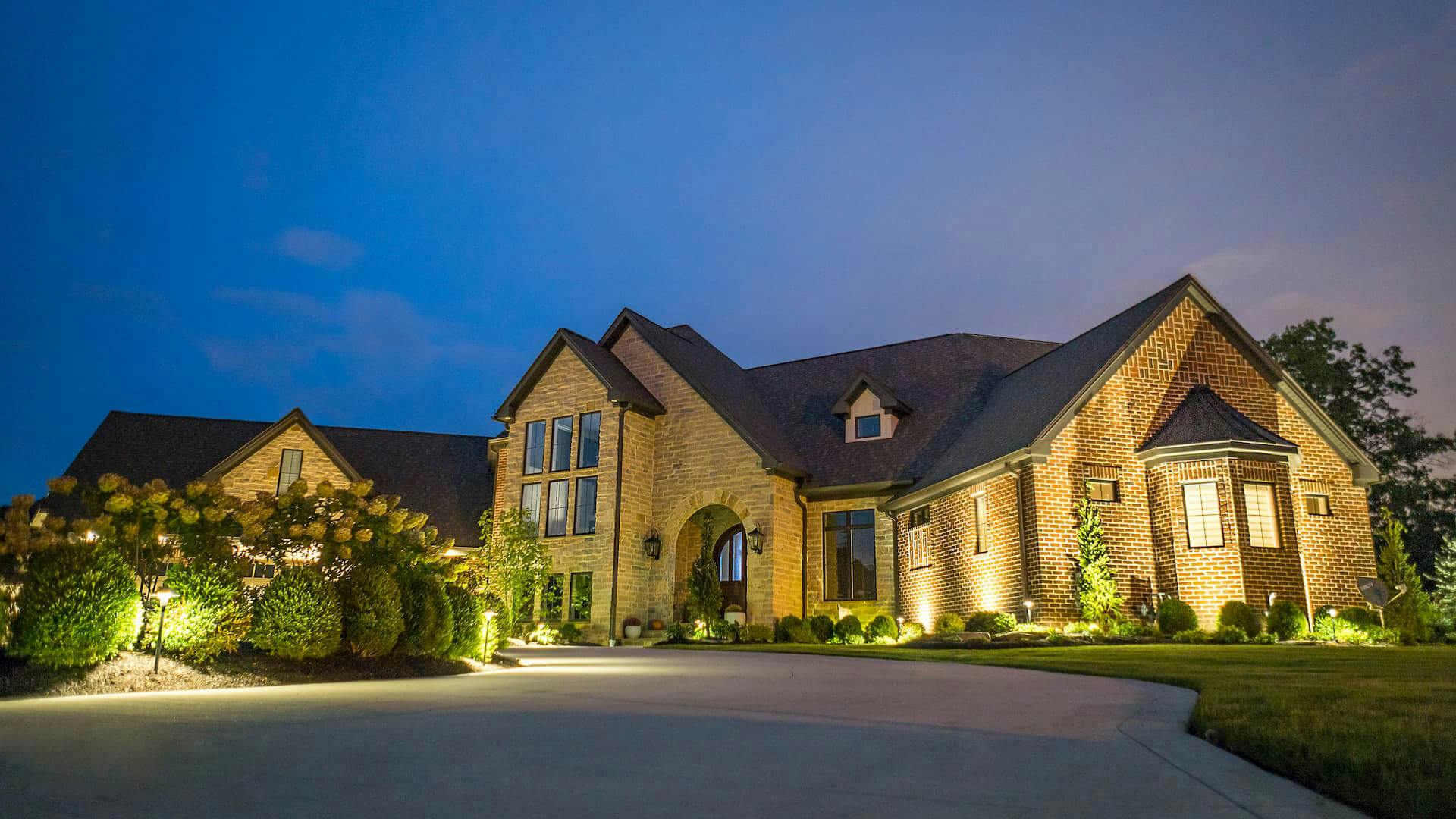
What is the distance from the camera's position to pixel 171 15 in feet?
437

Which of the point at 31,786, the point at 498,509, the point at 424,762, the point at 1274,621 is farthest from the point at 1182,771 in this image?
the point at 498,509

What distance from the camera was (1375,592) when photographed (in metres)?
19.5

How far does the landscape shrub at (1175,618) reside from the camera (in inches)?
749

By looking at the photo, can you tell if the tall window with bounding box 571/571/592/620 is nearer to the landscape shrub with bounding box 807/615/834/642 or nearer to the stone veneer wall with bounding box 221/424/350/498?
the landscape shrub with bounding box 807/615/834/642

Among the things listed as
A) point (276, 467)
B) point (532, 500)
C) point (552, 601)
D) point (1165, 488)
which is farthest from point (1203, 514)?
point (276, 467)

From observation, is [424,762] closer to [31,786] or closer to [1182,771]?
[31,786]

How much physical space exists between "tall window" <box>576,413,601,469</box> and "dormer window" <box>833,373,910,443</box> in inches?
291

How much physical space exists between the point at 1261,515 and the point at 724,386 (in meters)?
16.1

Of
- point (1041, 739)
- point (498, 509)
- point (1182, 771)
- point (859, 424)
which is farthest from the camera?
point (498, 509)

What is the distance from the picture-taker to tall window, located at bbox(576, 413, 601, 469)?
28.6m

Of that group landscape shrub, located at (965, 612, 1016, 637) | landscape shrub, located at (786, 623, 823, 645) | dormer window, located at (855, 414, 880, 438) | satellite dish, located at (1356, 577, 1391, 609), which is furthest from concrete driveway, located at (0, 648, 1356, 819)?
dormer window, located at (855, 414, 880, 438)

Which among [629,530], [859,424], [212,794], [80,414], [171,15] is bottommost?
[212,794]

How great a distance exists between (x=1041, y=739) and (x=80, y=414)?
153403 millimetres

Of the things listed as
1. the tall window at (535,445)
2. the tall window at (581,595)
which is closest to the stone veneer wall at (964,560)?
the tall window at (581,595)
